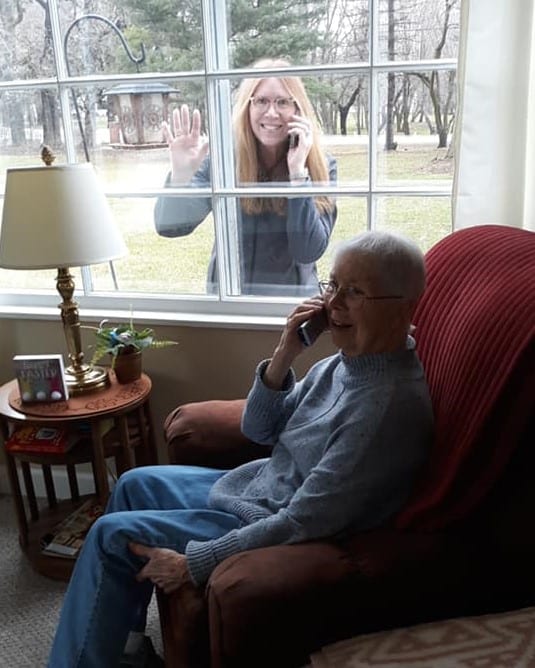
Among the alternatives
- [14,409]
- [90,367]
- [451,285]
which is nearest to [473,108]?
[451,285]

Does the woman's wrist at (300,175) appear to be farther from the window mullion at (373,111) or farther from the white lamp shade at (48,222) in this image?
the white lamp shade at (48,222)

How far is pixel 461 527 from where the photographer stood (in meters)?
1.27

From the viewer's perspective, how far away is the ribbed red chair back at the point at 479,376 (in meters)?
1.19

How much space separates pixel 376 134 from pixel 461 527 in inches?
47.7

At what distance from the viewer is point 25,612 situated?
195 cm

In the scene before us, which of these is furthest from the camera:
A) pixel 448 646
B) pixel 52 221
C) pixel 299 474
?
pixel 52 221

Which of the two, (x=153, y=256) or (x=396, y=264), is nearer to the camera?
(x=396, y=264)

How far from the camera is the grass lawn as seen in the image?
81.1 inches

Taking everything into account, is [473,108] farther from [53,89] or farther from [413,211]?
[53,89]

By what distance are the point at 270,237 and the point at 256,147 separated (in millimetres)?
285

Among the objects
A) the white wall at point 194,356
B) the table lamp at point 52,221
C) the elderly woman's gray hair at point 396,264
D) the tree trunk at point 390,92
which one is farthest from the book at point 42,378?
the tree trunk at point 390,92

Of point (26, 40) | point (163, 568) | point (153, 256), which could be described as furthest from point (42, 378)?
point (26, 40)

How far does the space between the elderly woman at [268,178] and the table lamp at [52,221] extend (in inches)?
17.4

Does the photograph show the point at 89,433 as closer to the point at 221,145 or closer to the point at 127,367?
the point at 127,367
